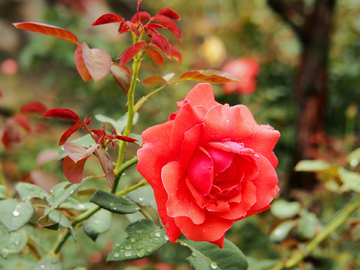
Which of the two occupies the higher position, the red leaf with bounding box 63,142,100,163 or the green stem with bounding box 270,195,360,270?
the red leaf with bounding box 63,142,100,163

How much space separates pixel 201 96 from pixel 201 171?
89 mm

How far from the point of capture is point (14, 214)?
0.33 metres

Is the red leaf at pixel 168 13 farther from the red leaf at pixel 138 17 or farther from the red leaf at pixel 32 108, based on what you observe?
the red leaf at pixel 32 108

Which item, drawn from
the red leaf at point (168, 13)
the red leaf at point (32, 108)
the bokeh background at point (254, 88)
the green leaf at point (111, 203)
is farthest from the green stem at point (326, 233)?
the red leaf at point (32, 108)

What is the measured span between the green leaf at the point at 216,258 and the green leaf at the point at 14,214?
19cm

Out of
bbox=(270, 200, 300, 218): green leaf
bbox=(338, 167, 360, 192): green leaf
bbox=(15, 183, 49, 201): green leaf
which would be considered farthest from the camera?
bbox=(270, 200, 300, 218): green leaf

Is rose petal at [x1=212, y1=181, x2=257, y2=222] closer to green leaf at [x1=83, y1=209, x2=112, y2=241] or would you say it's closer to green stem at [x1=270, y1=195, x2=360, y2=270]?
green leaf at [x1=83, y1=209, x2=112, y2=241]

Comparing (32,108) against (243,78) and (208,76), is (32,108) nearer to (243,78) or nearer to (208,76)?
(208,76)

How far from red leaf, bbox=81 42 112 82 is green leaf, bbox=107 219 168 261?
0.60ft

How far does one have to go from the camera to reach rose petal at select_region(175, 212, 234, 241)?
0.93ft

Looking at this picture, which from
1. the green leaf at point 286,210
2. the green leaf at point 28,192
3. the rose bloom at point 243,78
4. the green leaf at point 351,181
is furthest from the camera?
the rose bloom at point 243,78

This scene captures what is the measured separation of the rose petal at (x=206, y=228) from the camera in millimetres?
283

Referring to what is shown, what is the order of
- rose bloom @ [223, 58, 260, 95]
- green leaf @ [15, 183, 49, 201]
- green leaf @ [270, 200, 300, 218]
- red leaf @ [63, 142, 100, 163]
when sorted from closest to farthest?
red leaf @ [63, 142, 100, 163], green leaf @ [15, 183, 49, 201], green leaf @ [270, 200, 300, 218], rose bloom @ [223, 58, 260, 95]

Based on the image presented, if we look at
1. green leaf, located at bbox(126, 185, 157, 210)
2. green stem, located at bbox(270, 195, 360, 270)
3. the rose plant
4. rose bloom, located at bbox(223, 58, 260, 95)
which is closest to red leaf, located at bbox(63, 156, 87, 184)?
the rose plant
